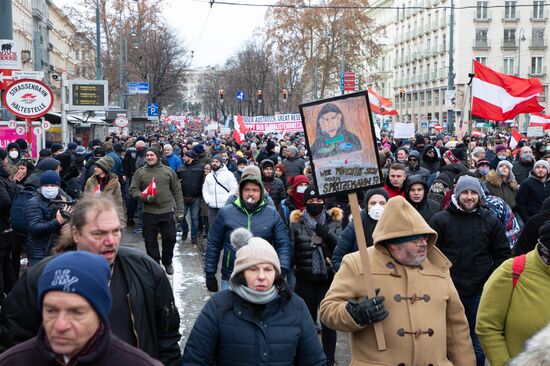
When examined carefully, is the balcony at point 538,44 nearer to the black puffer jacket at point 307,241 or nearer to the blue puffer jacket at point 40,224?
the black puffer jacket at point 307,241

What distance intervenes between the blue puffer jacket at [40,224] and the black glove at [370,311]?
3.55 meters

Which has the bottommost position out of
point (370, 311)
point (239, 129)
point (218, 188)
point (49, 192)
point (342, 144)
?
point (370, 311)

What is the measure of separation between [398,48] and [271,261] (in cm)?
9228

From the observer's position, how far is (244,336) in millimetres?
3834

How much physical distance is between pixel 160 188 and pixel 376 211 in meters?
4.50

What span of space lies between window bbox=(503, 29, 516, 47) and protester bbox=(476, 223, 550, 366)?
73852mm

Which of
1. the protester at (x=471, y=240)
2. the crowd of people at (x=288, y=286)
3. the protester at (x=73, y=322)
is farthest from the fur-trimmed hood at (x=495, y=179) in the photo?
the protester at (x=73, y=322)

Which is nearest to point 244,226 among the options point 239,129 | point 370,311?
point 370,311

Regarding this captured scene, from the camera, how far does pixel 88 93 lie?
2458 centimetres

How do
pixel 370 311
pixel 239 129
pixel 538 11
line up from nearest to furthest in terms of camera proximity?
1. pixel 370 311
2. pixel 239 129
3. pixel 538 11

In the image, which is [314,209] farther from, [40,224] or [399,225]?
[399,225]

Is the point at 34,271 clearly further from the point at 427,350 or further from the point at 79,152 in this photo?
the point at 79,152

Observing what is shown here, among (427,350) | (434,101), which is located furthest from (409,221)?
Answer: (434,101)

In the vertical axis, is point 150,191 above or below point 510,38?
below
